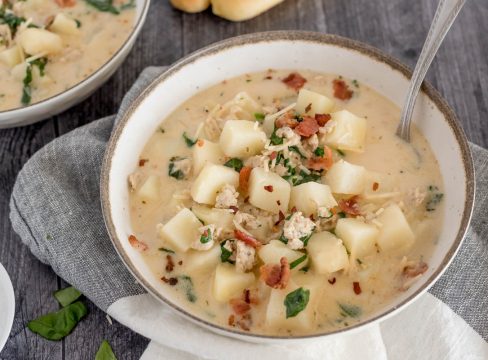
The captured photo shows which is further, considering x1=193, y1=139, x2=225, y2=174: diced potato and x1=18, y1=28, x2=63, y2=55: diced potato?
x1=18, y1=28, x2=63, y2=55: diced potato

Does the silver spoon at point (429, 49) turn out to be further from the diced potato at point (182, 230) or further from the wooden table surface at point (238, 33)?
the diced potato at point (182, 230)

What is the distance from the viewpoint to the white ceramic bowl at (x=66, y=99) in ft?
12.8

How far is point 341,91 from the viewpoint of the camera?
12.6 feet

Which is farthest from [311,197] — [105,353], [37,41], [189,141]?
[37,41]

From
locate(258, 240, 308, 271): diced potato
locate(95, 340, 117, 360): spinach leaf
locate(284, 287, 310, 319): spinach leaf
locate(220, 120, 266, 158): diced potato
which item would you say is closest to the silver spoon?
locate(220, 120, 266, 158): diced potato

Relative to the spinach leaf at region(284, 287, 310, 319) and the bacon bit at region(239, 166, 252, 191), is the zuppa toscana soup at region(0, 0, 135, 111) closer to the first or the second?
the bacon bit at region(239, 166, 252, 191)

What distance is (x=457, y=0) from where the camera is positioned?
10.6ft

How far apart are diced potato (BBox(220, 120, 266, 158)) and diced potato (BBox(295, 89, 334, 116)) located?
0.29 m

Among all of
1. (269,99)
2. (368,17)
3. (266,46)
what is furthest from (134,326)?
(368,17)

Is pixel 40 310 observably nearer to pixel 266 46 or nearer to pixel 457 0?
pixel 266 46

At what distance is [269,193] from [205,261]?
402 millimetres

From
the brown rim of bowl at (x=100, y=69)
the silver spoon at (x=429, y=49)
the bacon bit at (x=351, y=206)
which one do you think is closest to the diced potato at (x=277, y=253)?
the bacon bit at (x=351, y=206)

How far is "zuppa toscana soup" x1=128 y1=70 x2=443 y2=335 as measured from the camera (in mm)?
3090

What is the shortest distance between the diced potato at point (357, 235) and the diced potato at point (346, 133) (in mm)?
443
